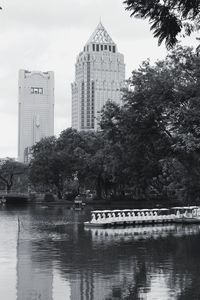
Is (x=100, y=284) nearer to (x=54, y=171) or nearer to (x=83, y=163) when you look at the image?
(x=83, y=163)

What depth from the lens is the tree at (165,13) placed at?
19.6ft

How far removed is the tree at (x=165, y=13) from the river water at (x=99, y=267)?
8558 mm

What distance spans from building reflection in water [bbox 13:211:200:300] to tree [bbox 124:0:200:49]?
857 centimetres

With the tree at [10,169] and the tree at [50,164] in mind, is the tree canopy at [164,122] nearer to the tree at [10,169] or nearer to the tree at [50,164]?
the tree at [50,164]

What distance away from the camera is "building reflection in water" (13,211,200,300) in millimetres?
13992

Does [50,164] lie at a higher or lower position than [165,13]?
higher

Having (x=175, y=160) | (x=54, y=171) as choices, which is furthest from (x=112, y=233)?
(x=54, y=171)

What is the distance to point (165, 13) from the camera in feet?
20.1

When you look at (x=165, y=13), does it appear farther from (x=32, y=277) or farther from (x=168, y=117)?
(x=168, y=117)

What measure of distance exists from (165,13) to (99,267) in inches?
521

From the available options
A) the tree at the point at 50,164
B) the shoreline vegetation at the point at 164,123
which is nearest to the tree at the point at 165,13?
the shoreline vegetation at the point at 164,123

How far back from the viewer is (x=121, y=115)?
38531 mm

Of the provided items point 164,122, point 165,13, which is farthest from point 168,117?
point 165,13

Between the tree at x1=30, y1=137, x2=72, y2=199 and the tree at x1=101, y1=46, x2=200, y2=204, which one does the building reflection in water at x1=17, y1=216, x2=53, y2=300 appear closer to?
the tree at x1=101, y1=46, x2=200, y2=204
